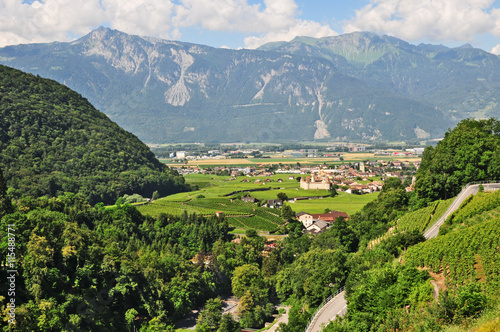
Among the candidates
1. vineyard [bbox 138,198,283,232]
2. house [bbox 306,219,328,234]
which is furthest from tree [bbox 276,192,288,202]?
house [bbox 306,219,328,234]

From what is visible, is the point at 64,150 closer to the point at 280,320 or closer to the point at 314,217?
the point at 314,217

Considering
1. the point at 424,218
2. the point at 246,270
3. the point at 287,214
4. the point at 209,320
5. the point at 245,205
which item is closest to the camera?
the point at 209,320

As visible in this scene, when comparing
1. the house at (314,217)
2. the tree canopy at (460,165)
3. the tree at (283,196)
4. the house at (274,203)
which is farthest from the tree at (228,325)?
the tree at (283,196)

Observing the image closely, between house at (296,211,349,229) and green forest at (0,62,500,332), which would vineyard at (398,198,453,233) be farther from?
house at (296,211,349,229)

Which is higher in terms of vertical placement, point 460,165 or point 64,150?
point 64,150

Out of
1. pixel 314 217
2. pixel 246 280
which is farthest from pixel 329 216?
pixel 246 280

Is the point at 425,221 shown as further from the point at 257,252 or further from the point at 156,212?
the point at 156,212

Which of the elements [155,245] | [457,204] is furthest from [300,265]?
[155,245]
